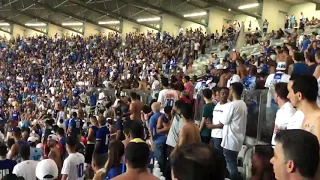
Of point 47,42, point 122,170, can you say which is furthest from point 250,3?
point 122,170

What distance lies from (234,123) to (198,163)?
4.16 meters

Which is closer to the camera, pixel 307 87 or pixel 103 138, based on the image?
pixel 307 87

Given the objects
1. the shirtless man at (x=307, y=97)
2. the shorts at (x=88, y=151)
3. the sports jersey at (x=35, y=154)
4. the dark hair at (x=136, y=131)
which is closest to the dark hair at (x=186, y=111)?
the dark hair at (x=136, y=131)

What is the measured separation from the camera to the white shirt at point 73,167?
6348 mm

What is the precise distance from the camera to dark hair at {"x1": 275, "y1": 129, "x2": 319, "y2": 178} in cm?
209

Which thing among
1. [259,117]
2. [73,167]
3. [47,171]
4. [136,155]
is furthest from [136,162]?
[259,117]

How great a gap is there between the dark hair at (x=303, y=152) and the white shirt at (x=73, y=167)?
466 centimetres

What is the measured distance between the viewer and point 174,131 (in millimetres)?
6711

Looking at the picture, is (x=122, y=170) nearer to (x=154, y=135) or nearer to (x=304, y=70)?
(x=154, y=135)

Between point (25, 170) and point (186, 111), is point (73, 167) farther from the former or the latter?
point (186, 111)

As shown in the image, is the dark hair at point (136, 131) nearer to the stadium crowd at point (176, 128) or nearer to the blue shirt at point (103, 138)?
the stadium crowd at point (176, 128)

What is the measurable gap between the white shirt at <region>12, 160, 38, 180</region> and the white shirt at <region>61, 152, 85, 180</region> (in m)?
0.41

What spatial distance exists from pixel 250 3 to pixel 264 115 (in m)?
26.2

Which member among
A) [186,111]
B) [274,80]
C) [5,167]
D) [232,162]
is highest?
[274,80]
